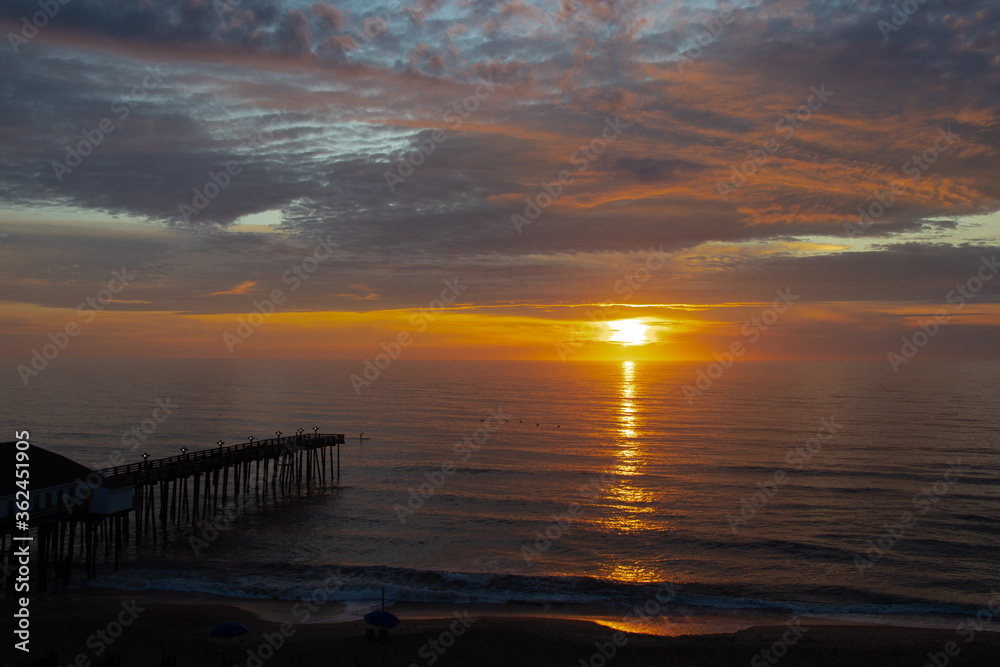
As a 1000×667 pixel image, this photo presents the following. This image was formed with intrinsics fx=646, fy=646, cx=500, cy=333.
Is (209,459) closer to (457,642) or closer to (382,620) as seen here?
(382,620)

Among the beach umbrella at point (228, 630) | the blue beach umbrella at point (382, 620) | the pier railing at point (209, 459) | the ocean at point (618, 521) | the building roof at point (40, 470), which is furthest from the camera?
the pier railing at point (209, 459)

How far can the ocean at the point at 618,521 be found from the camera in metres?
32.0

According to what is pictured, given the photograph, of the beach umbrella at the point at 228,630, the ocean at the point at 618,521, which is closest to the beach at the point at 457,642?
the beach umbrella at the point at 228,630

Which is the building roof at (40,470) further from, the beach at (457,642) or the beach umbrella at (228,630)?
the beach umbrella at (228,630)

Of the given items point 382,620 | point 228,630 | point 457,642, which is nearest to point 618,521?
point 457,642

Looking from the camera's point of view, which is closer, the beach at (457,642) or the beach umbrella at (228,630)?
the beach umbrella at (228,630)

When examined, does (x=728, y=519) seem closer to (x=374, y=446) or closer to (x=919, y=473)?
(x=919, y=473)

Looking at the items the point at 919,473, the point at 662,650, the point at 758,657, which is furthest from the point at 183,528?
the point at 919,473

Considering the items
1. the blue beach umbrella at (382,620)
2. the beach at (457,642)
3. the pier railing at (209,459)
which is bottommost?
the beach at (457,642)

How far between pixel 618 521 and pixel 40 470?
3331 cm

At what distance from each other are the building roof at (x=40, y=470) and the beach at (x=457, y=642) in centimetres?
529

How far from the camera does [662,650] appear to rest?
2623cm

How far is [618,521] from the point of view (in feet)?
144

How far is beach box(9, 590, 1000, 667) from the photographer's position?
82.0 feet
